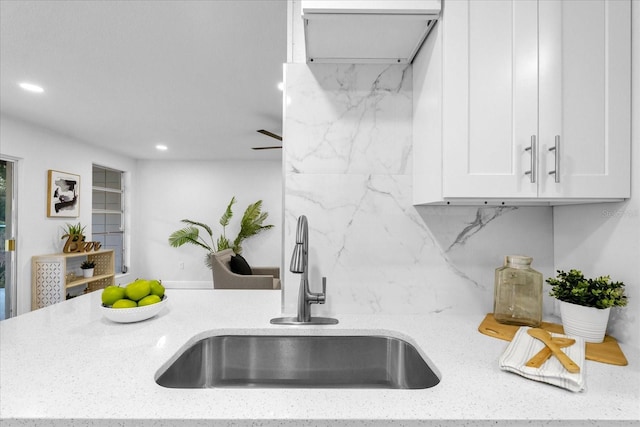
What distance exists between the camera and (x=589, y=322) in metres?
0.97

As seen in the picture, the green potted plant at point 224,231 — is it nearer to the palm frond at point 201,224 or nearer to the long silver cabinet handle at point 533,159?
the palm frond at point 201,224

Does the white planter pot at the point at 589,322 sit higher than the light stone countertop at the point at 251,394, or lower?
higher

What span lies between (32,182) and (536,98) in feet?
17.0

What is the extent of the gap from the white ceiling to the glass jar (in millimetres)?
1758

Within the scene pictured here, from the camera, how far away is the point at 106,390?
713mm

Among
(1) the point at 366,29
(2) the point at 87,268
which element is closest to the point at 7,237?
(2) the point at 87,268

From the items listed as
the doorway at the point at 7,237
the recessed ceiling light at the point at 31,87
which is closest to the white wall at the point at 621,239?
the recessed ceiling light at the point at 31,87

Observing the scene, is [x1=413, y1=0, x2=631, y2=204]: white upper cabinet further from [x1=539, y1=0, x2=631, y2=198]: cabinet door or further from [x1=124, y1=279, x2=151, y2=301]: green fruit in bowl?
[x1=124, y1=279, x2=151, y2=301]: green fruit in bowl

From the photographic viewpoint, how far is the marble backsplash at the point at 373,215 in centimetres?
128

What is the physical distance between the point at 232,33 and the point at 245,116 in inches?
67.7

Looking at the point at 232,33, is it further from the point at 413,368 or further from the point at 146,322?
the point at 413,368

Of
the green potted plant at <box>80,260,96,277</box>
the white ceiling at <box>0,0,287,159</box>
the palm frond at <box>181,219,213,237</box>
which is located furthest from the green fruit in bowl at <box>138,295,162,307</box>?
the palm frond at <box>181,219,213,237</box>

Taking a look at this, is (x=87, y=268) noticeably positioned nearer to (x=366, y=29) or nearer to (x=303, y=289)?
(x=303, y=289)

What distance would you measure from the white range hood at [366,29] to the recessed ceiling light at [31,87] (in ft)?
9.95
